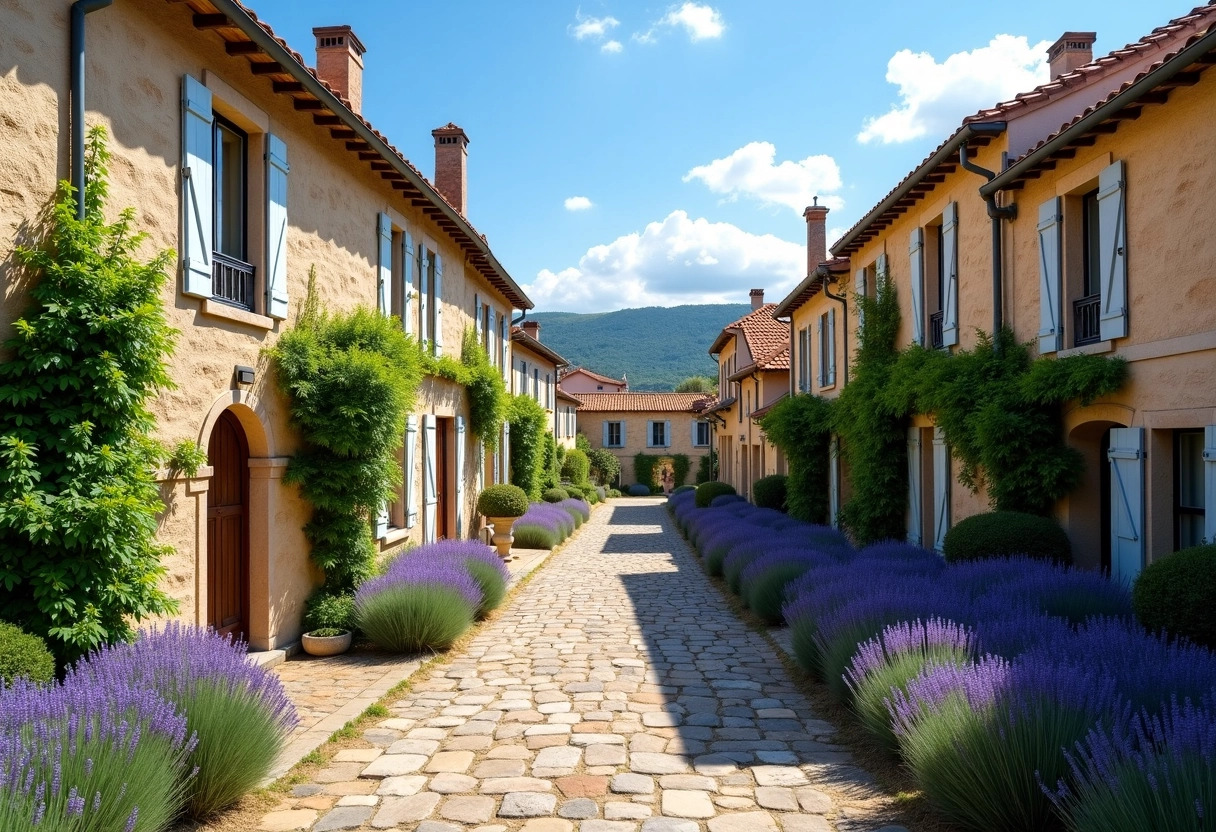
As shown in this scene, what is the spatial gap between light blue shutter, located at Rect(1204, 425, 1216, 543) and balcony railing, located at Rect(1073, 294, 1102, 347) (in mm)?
1881

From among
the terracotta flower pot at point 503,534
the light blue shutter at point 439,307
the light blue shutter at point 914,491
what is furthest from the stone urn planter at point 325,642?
the light blue shutter at point 914,491

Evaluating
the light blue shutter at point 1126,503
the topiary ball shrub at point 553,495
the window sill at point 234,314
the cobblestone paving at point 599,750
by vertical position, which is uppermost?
the window sill at point 234,314

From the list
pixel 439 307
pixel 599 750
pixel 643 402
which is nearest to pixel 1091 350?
pixel 599 750

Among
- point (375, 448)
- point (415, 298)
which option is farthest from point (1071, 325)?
point (415, 298)

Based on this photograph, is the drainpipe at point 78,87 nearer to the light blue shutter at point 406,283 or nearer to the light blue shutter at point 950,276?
the light blue shutter at point 406,283

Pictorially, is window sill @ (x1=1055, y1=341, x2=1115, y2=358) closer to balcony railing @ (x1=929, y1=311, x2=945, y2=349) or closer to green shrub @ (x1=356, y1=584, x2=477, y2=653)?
balcony railing @ (x1=929, y1=311, x2=945, y2=349)

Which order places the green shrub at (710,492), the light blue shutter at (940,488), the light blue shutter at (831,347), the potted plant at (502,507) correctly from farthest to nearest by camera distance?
the green shrub at (710,492) < the light blue shutter at (831,347) < the potted plant at (502,507) < the light blue shutter at (940,488)

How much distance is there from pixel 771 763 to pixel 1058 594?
9.49 feet

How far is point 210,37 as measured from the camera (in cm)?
678

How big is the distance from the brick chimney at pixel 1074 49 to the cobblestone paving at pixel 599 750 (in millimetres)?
9104

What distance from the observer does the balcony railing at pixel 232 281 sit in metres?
7.09

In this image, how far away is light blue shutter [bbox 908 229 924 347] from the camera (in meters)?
11.9

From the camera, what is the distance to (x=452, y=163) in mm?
17062

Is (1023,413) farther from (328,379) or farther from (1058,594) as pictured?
(328,379)
